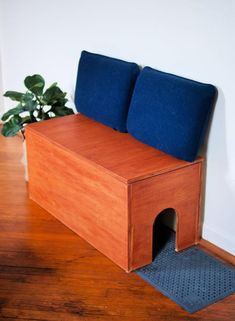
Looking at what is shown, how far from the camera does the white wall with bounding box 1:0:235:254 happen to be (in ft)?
8.25

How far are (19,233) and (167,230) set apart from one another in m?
0.76

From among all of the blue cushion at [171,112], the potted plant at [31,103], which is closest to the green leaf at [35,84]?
the potted plant at [31,103]

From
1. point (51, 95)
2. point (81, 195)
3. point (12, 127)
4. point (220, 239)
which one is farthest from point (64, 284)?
point (51, 95)

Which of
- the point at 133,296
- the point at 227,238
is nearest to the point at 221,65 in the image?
the point at 227,238

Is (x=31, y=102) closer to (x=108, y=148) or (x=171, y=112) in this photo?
(x=108, y=148)

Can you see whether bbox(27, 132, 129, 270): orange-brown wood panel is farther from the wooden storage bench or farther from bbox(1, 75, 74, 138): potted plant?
bbox(1, 75, 74, 138): potted plant

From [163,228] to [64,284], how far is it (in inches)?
27.4

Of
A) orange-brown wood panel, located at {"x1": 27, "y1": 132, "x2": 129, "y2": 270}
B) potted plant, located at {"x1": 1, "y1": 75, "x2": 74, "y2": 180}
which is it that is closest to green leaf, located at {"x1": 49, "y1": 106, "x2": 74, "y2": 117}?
potted plant, located at {"x1": 1, "y1": 75, "x2": 74, "y2": 180}

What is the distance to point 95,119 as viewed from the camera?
3.14m

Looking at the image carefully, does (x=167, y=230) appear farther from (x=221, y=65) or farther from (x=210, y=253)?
(x=221, y=65)

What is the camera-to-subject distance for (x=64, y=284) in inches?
98.5

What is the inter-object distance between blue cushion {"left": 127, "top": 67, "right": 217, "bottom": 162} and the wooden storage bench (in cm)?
7

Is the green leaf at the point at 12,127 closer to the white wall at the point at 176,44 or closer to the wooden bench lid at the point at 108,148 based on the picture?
the wooden bench lid at the point at 108,148

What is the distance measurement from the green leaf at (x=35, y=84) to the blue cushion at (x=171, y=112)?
0.61m
